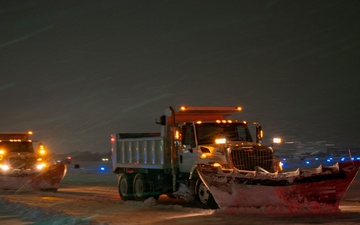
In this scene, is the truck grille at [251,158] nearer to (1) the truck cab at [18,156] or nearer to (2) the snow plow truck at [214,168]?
(2) the snow plow truck at [214,168]

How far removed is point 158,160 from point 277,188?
598 centimetres

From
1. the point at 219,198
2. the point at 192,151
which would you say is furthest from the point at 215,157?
A: the point at 219,198

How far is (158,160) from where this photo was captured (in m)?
20.6

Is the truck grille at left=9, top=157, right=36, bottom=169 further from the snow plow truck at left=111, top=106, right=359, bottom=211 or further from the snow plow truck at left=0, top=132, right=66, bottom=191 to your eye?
the snow plow truck at left=111, top=106, right=359, bottom=211

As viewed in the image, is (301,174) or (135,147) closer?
(301,174)

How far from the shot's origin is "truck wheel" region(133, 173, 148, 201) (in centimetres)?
2148

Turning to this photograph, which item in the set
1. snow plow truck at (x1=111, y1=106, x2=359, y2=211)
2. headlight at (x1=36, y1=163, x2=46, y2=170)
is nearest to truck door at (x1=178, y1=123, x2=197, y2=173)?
snow plow truck at (x1=111, y1=106, x2=359, y2=211)

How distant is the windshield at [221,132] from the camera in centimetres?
1891

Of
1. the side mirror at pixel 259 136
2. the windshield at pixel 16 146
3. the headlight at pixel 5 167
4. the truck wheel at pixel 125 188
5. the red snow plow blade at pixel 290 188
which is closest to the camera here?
the red snow plow blade at pixel 290 188

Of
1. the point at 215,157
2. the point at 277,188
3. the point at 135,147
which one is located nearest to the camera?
the point at 277,188

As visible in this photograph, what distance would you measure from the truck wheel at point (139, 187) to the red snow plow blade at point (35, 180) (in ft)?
19.7

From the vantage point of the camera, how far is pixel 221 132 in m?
19.1

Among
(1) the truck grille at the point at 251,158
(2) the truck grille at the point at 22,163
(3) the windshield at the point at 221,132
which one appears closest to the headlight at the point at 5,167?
(2) the truck grille at the point at 22,163

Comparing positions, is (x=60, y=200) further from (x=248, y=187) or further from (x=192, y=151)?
(x=248, y=187)
